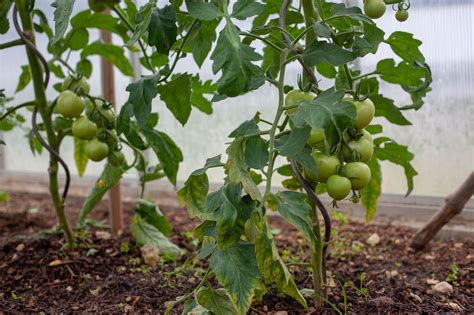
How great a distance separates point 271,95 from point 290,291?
1.30 metres

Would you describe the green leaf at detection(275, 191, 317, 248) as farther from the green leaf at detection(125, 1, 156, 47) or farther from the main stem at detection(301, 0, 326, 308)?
the green leaf at detection(125, 1, 156, 47)

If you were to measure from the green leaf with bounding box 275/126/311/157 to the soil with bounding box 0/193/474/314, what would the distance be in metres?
0.44

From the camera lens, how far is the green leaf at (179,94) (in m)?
1.19

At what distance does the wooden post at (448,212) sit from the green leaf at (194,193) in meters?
0.83

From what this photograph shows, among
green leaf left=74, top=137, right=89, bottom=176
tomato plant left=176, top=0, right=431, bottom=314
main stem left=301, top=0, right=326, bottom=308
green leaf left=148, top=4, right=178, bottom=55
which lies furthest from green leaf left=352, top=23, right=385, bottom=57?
green leaf left=74, top=137, right=89, bottom=176

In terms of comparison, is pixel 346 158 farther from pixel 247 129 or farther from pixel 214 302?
pixel 214 302

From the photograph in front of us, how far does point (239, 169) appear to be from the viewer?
0.97 m

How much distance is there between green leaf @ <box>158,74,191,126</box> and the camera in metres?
1.19

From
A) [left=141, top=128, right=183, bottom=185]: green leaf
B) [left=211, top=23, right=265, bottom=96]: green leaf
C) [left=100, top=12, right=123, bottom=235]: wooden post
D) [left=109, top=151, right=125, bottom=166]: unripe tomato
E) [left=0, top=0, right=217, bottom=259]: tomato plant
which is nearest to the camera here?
[left=211, top=23, right=265, bottom=96]: green leaf

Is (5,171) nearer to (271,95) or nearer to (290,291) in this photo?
(271,95)

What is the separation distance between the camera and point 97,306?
1.34 m

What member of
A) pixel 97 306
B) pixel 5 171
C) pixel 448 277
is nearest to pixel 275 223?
pixel 448 277

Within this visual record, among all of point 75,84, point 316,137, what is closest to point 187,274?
point 75,84

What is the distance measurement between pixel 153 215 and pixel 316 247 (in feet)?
2.26
